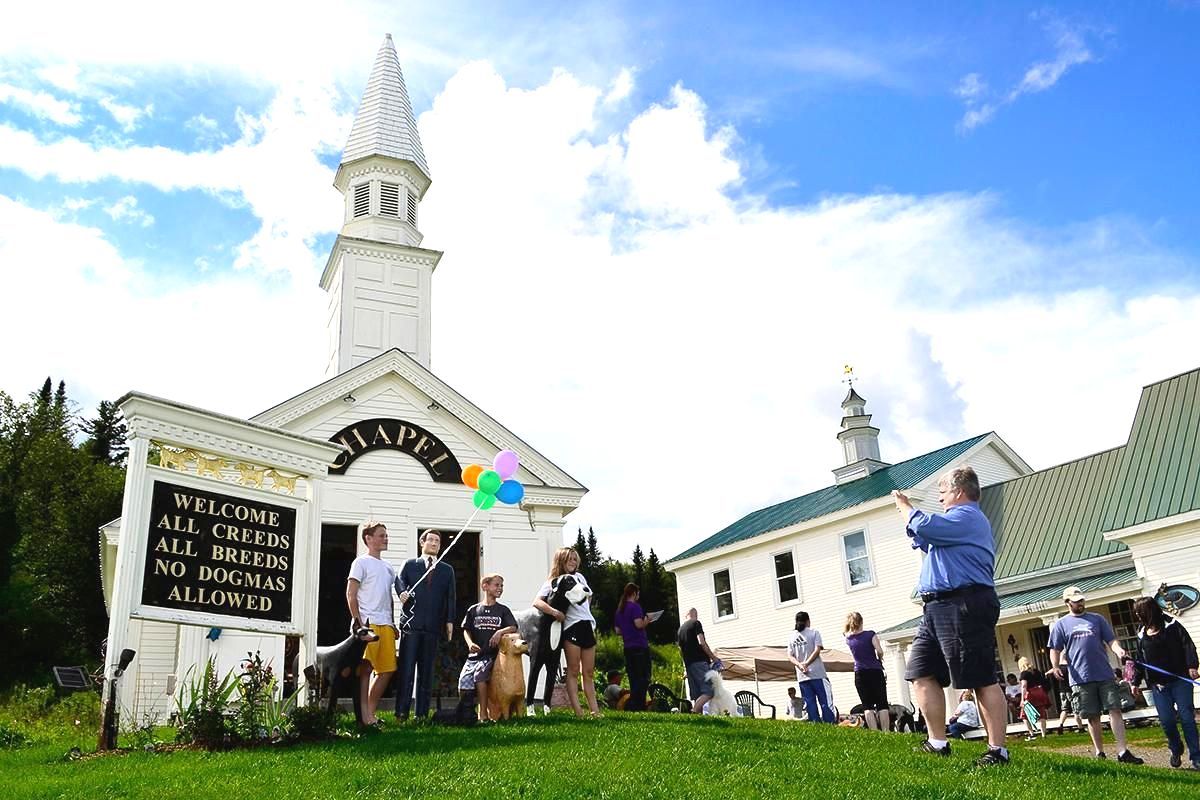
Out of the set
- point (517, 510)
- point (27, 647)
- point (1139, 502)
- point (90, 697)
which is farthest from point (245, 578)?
point (27, 647)

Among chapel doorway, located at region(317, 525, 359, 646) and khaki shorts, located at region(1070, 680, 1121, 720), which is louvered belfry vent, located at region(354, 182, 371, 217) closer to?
chapel doorway, located at region(317, 525, 359, 646)

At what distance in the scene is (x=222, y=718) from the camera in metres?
7.82

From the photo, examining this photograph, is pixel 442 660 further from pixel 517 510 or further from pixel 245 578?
pixel 245 578

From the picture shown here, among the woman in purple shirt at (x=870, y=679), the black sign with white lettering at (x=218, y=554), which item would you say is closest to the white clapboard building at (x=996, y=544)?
the woman in purple shirt at (x=870, y=679)

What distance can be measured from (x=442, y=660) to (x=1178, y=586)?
14202mm

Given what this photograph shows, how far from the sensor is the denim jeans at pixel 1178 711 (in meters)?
9.00

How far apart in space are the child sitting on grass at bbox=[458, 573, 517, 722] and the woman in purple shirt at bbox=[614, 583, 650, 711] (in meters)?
2.23

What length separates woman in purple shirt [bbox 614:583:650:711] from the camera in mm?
11523

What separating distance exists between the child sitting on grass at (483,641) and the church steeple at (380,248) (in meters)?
12.0

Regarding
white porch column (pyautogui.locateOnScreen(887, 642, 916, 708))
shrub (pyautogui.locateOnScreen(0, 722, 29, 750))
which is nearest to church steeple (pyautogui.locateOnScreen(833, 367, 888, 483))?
white porch column (pyautogui.locateOnScreen(887, 642, 916, 708))

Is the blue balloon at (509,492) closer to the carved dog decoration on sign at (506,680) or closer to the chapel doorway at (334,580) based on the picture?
the carved dog decoration on sign at (506,680)

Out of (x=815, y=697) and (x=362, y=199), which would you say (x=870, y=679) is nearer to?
(x=815, y=697)

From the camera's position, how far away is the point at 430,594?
955 cm

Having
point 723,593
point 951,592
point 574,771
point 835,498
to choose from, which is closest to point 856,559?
point 835,498
